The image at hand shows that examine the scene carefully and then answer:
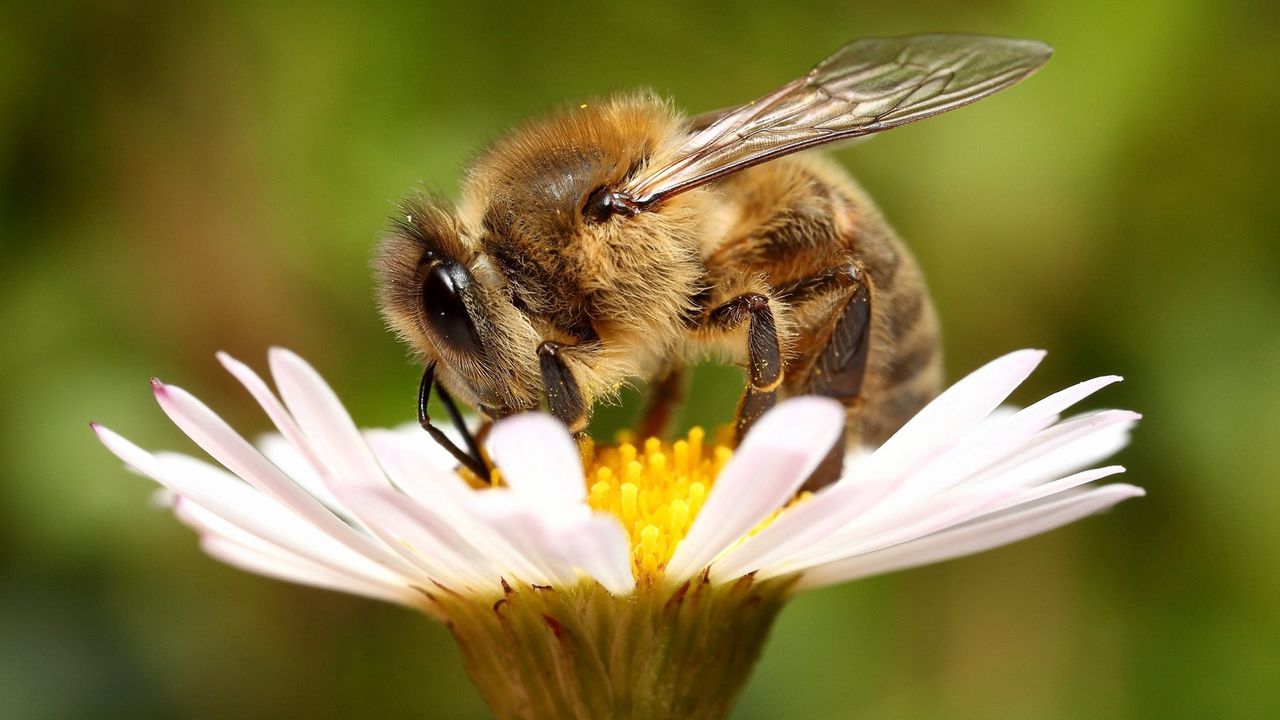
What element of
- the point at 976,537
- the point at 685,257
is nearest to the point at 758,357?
the point at 685,257

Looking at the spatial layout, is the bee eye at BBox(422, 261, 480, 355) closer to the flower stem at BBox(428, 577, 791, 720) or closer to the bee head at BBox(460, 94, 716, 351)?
the bee head at BBox(460, 94, 716, 351)

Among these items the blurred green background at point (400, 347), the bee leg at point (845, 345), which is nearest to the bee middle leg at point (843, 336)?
the bee leg at point (845, 345)

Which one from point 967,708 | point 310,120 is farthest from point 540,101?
point 967,708

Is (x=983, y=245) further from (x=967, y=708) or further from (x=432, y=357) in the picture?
(x=432, y=357)

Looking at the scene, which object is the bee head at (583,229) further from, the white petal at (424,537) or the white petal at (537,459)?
the white petal at (537,459)

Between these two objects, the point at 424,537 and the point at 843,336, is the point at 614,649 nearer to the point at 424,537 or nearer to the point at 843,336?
the point at 424,537

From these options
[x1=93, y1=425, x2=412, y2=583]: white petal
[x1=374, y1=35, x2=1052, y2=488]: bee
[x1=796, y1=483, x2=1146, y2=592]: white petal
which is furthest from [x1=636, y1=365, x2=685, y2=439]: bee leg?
[x1=93, y1=425, x2=412, y2=583]: white petal
